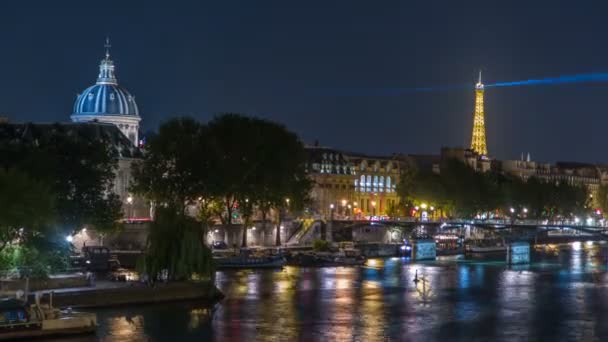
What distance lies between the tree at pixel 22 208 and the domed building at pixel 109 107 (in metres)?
88.7

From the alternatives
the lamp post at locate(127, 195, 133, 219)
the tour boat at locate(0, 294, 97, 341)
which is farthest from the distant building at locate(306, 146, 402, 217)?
the tour boat at locate(0, 294, 97, 341)

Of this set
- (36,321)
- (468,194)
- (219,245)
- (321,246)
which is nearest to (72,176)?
(219,245)

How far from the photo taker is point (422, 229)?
11725 cm

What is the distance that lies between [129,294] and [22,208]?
5.94 metres

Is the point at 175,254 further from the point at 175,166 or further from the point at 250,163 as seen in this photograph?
the point at 250,163

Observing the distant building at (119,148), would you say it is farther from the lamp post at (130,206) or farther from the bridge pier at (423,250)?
the bridge pier at (423,250)

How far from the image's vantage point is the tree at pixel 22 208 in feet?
161

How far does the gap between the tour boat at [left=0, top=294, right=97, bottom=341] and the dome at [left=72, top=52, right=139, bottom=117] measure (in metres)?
97.5

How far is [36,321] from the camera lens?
43.4 m

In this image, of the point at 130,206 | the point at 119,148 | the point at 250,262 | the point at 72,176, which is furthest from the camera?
the point at 119,148

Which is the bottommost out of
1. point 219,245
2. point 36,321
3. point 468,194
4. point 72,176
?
point 36,321

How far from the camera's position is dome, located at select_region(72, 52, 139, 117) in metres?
141

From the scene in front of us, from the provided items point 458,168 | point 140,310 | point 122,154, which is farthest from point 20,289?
point 458,168

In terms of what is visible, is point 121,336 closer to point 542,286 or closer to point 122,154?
point 542,286
